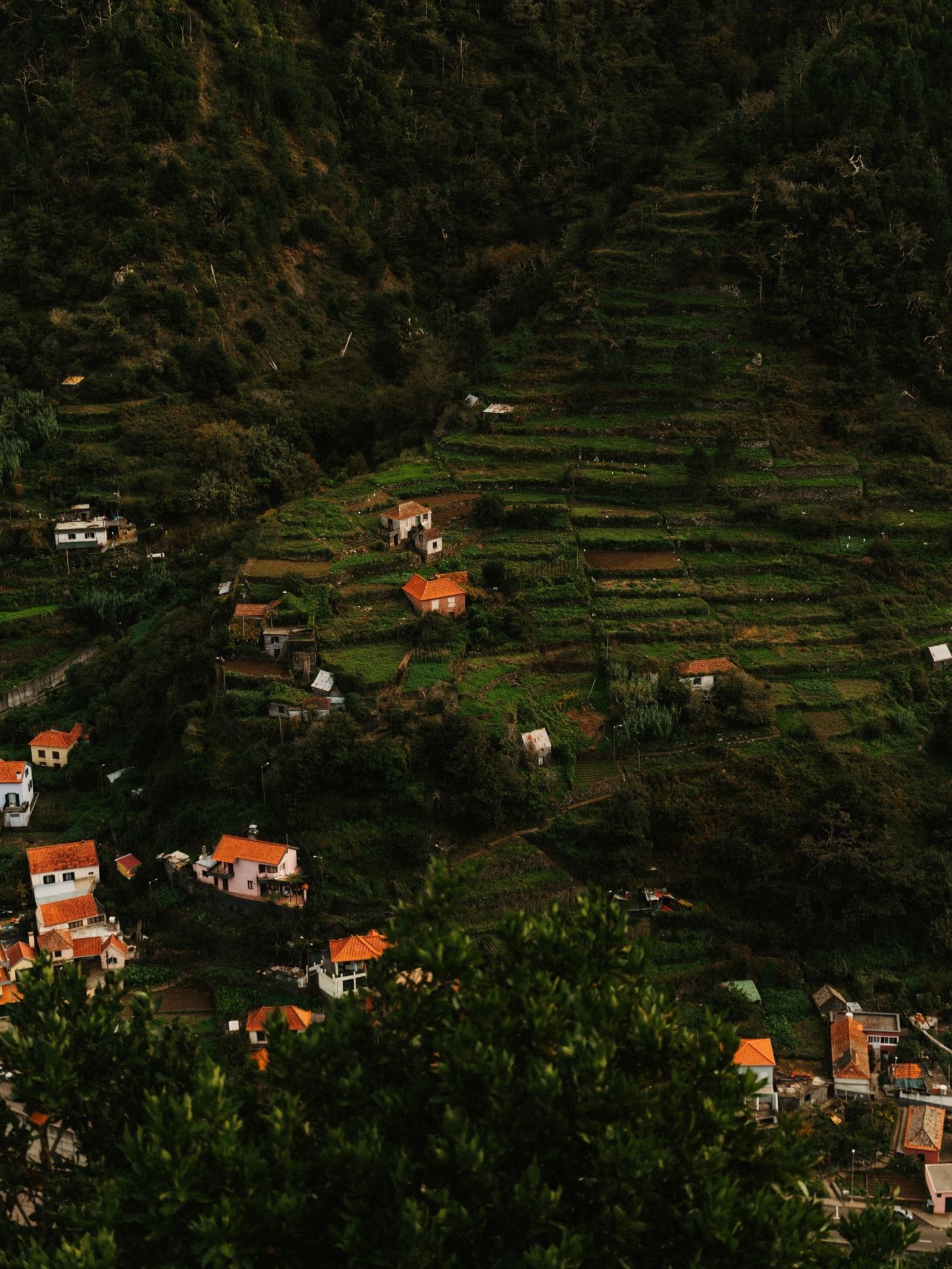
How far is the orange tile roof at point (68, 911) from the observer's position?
31875 mm

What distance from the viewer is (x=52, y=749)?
124 feet

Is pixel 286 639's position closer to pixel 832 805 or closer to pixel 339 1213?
pixel 832 805

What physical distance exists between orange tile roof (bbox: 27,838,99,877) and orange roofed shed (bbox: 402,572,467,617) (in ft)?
33.4

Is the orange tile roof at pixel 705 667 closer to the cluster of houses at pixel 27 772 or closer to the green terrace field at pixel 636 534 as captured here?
the green terrace field at pixel 636 534

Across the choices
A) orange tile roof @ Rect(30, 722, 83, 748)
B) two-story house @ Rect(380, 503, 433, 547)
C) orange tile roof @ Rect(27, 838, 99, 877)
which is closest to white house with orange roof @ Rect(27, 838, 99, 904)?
orange tile roof @ Rect(27, 838, 99, 877)

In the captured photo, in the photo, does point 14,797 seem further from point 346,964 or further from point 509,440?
point 509,440

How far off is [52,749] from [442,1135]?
80.8 feet

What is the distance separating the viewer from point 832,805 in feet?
105

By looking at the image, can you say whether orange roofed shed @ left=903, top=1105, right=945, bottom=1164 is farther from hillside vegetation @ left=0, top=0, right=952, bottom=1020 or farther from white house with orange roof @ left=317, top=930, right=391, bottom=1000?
white house with orange roof @ left=317, top=930, right=391, bottom=1000

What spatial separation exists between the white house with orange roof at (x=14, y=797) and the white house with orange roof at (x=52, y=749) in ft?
4.77

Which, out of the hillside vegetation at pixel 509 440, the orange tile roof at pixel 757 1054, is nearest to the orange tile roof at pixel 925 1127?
the orange tile roof at pixel 757 1054

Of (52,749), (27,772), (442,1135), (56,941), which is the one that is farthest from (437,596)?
(442,1135)

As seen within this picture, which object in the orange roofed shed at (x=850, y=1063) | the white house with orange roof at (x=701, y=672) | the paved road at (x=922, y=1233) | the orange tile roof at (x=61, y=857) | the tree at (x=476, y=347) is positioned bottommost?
Answer: the paved road at (x=922, y=1233)

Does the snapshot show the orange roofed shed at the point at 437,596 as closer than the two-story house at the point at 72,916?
No
